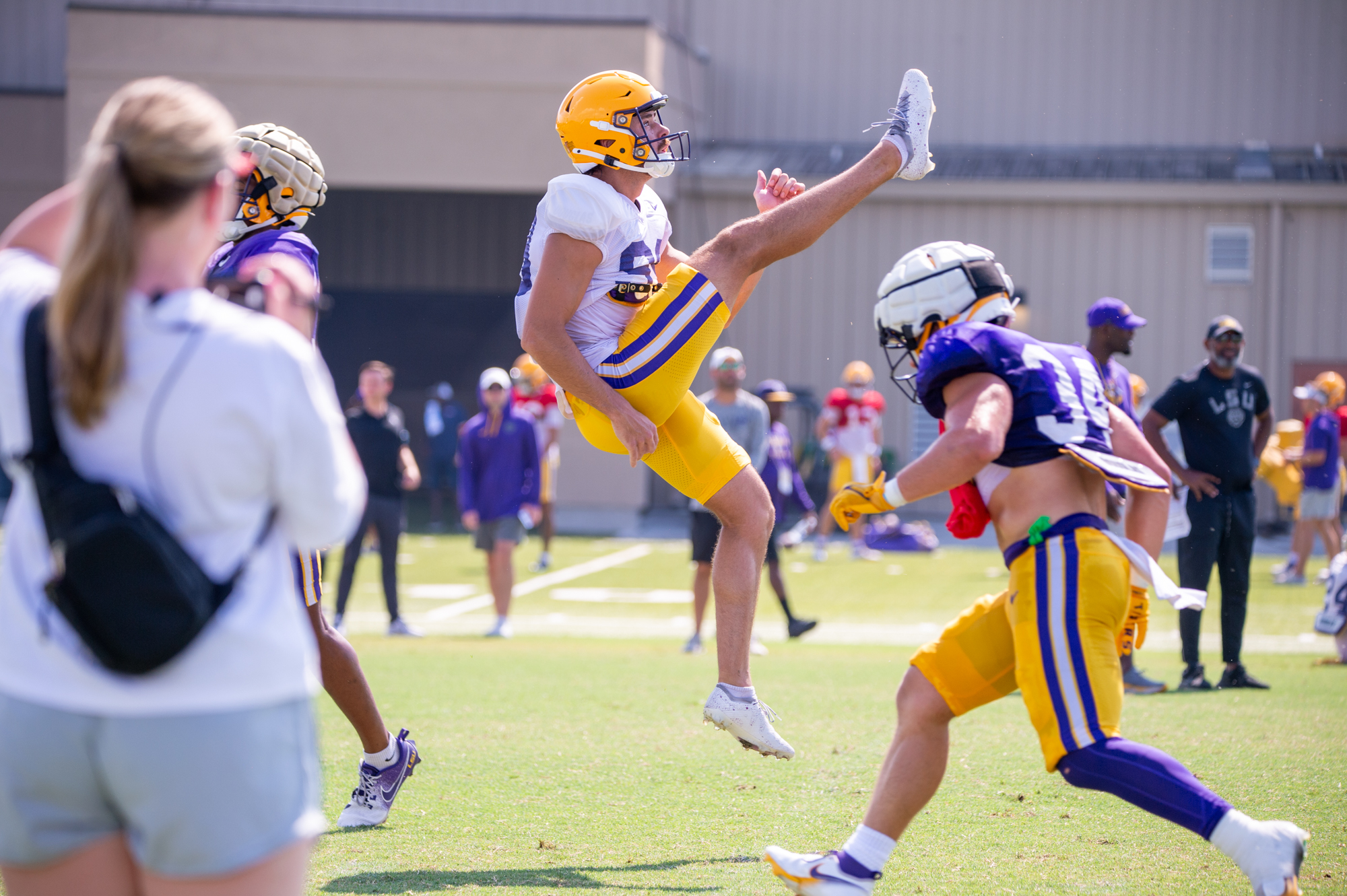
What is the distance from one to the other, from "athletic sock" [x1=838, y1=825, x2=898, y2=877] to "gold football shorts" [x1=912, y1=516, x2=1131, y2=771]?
1.61 ft

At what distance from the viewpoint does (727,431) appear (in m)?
10.1

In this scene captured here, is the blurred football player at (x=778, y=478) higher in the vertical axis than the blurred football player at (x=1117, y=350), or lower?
lower

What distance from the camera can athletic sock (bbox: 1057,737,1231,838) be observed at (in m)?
3.10

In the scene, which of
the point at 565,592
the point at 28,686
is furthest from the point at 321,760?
the point at 565,592

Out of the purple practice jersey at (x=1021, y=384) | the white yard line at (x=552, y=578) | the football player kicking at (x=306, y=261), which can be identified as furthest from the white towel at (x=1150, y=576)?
the white yard line at (x=552, y=578)

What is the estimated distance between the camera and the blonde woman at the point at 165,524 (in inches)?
77.0

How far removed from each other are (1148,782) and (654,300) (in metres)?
2.09

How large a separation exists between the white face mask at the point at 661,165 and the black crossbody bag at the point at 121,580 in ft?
8.32

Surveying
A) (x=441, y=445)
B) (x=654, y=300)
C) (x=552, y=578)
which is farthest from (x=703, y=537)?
(x=441, y=445)

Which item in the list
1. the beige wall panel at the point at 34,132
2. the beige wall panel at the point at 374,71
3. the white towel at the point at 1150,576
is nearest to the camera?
the white towel at the point at 1150,576

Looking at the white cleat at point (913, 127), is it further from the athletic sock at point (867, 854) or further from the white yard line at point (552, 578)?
the white yard line at point (552, 578)

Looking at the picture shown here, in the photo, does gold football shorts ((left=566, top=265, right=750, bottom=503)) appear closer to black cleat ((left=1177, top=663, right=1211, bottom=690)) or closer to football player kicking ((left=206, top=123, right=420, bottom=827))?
football player kicking ((left=206, top=123, right=420, bottom=827))

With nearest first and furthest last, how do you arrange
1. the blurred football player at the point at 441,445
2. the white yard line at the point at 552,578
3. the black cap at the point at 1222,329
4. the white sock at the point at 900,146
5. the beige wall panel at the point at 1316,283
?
the white sock at the point at 900,146 → the black cap at the point at 1222,329 → the white yard line at the point at 552,578 → the blurred football player at the point at 441,445 → the beige wall panel at the point at 1316,283

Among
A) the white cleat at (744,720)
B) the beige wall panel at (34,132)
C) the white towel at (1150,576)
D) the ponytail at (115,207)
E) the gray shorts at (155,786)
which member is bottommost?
the white cleat at (744,720)
